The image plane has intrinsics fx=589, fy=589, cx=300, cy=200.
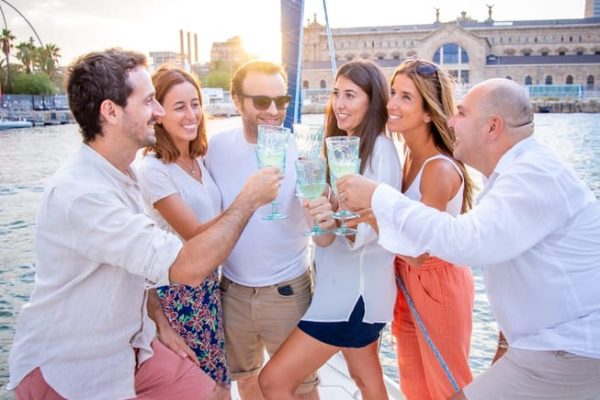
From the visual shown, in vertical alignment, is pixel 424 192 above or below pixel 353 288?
above

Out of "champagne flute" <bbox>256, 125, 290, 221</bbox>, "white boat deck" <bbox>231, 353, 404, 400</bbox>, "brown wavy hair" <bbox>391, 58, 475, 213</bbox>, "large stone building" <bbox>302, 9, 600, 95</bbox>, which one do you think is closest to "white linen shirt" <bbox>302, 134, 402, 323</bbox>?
"brown wavy hair" <bbox>391, 58, 475, 213</bbox>

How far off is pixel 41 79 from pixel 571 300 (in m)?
62.9

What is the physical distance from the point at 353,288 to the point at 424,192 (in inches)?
19.1

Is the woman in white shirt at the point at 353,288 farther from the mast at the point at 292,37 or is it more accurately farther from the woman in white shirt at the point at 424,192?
the mast at the point at 292,37

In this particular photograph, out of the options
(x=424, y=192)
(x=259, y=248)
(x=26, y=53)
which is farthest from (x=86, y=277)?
(x=26, y=53)

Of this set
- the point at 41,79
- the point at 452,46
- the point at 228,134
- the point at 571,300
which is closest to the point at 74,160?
the point at 228,134

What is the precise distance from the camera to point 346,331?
94.7 inches

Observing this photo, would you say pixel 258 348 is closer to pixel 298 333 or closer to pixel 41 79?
pixel 298 333

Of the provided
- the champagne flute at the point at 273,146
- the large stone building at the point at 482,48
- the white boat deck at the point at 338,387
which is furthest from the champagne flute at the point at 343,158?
the large stone building at the point at 482,48

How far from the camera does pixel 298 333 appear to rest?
2.47 metres

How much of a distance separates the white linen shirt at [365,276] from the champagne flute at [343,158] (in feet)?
0.83

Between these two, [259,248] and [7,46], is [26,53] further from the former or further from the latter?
[259,248]

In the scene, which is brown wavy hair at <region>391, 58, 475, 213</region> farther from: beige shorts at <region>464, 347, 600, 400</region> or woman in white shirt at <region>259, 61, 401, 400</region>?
beige shorts at <region>464, 347, 600, 400</region>

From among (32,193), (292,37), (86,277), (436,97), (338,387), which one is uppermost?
(292,37)
